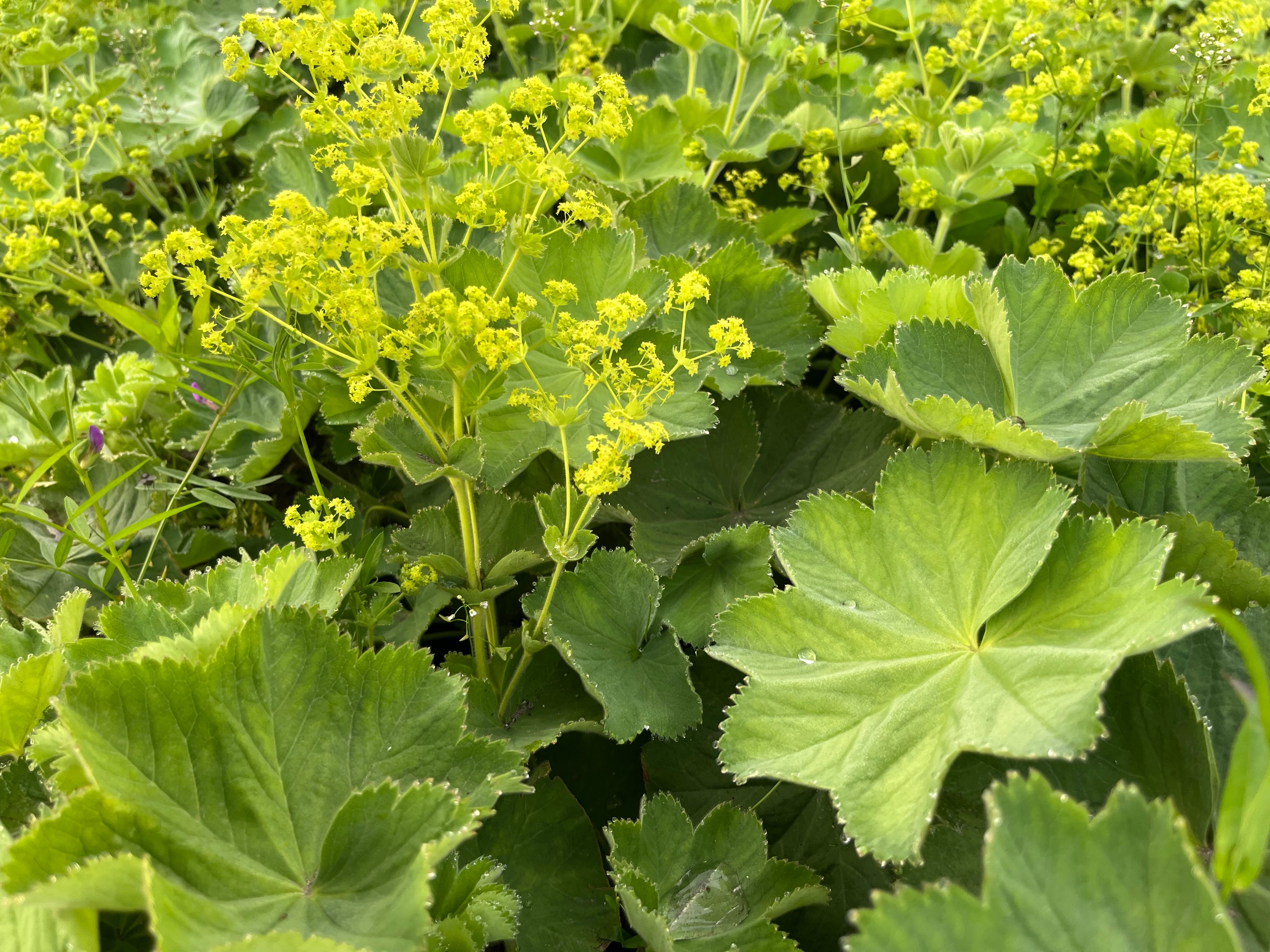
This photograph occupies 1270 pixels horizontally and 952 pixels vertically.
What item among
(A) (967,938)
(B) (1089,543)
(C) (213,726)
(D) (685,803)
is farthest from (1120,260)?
(C) (213,726)

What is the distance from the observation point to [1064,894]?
638 mm

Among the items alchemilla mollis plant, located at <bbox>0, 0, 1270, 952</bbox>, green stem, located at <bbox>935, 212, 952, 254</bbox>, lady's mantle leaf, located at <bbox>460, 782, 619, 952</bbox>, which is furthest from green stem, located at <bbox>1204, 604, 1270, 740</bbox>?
green stem, located at <bbox>935, 212, 952, 254</bbox>

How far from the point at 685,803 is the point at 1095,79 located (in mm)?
1847

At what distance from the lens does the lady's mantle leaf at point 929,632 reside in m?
0.79

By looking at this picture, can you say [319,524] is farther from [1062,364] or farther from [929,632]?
[1062,364]

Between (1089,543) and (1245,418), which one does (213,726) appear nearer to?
(1089,543)

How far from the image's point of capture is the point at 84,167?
76.4 inches

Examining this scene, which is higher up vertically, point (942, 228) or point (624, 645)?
point (942, 228)

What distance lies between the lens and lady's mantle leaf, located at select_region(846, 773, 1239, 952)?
62 cm

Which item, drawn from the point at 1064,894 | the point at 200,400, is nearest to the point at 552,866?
the point at 1064,894

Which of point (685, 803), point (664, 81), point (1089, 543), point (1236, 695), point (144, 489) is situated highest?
point (664, 81)

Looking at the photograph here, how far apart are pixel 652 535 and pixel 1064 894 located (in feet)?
2.29

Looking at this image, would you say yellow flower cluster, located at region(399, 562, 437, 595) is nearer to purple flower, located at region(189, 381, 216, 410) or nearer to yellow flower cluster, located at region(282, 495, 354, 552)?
yellow flower cluster, located at region(282, 495, 354, 552)

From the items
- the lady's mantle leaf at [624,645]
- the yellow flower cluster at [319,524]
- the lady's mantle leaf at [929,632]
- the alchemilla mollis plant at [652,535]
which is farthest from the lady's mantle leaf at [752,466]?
the yellow flower cluster at [319,524]
